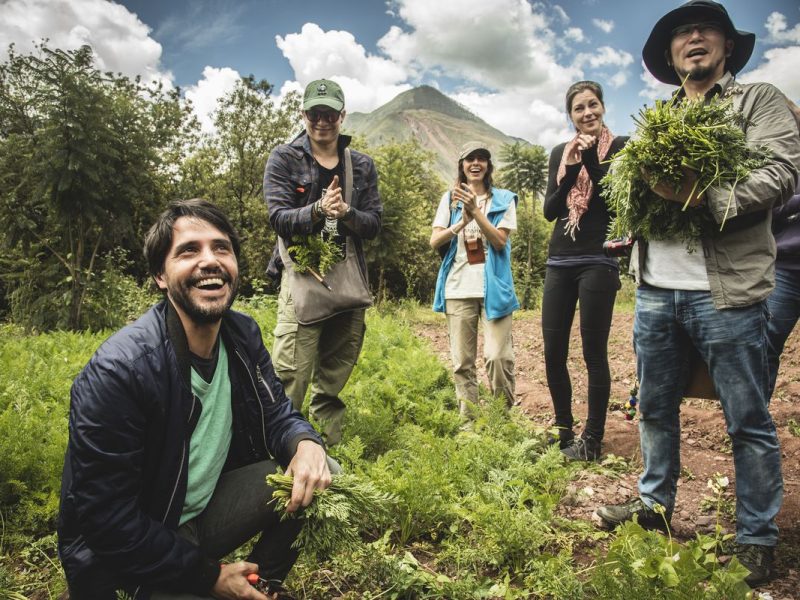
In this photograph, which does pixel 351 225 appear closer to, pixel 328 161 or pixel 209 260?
pixel 328 161

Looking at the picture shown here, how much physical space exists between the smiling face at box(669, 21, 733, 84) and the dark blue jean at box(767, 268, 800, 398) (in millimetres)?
1165

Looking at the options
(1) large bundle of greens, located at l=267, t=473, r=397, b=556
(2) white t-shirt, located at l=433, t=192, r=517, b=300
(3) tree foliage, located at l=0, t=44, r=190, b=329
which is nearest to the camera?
(1) large bundle of greens, located at l=267, t=473, r=397, b=556

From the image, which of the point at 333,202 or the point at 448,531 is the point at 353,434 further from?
the point at 333,202

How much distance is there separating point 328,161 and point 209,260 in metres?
1.58

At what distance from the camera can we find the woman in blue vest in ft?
13.0

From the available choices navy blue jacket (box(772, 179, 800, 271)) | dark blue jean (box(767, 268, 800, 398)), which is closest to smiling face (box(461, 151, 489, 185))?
navy blue jacket (box(772, 179, 800, 271))

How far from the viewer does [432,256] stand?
18891 mm

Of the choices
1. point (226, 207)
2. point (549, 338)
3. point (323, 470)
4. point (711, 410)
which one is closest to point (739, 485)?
point (549, 338)

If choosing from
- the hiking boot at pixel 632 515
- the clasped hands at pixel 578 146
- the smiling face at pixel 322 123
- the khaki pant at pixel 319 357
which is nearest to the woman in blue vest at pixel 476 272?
the clasped hands at pixel 578 146

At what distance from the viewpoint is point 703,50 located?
2330 millimetres

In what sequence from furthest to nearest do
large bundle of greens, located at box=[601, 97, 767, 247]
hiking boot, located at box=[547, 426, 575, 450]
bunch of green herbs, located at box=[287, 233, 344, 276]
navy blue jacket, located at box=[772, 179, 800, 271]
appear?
1. hiking boot, located at box=[547, 426, 575, 450]
2. bunch of green herbs, located at box=[287, 233, 344, 276]
3. navy blue jacket, located at box=[772, 179, 800, 271]
4. large bundle of greens, located at box=[601, 97, 767, 247]

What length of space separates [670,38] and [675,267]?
1205 mm

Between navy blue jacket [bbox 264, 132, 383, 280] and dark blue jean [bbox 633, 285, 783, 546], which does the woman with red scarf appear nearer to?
dark blue jean [bbox 633, 285, 783, 546]

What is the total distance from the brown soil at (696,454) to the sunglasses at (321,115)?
3030mm
